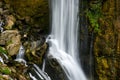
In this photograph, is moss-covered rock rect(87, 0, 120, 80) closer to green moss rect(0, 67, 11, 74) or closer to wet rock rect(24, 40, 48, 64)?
wet rock rect(24, 40, 48, 64)

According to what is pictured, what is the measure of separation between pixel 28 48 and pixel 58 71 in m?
1.80

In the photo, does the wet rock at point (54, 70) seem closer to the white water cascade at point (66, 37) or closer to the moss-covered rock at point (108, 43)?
Answer: the white water cascade at point (66, 37)

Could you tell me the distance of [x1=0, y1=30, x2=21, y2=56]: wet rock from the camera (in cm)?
1407

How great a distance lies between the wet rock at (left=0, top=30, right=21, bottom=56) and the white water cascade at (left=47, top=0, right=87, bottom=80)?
1521 mm

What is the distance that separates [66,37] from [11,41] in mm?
2729

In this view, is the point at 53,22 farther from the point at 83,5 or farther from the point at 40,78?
the point at 40,78

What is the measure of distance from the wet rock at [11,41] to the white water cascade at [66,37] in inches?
59.9

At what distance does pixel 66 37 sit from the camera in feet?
50.7

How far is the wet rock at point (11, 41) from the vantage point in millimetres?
14070

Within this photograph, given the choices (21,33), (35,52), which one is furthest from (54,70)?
(21,33)

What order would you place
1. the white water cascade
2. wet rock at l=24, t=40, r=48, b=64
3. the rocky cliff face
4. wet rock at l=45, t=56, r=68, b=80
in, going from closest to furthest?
the rocky cliff face < wet rock at l=45, t=56, r=68, b=80 < wet rock at l=24, t=40, r=48, b=64 < the white water cascade

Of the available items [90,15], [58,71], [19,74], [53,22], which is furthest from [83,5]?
[19,74]

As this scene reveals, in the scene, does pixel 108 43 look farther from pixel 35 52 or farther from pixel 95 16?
pixel 35 52

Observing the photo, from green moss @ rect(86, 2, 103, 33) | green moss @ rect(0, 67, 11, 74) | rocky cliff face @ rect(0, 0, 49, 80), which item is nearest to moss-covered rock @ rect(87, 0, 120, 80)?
green moss @ rect(86, 2, 103, 33)
